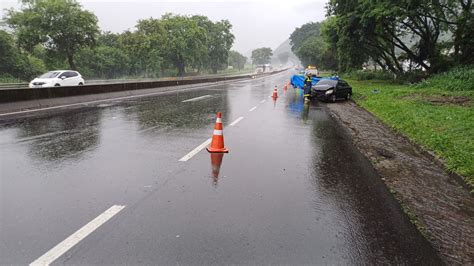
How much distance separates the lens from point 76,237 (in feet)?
11.4

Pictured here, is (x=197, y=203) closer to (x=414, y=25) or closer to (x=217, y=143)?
(x=217, y=143)

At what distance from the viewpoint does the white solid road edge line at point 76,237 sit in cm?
308

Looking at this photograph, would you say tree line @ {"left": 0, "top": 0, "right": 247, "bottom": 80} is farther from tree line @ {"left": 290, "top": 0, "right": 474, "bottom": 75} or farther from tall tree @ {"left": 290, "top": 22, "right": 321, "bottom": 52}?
tall tree @ {"left": 290, "top": 22, "right": 321, "bottom": 52}

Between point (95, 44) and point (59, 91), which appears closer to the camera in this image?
point (59, 91)

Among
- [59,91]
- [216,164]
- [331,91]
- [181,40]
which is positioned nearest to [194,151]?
[216,164]

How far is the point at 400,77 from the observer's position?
3453 centimetres

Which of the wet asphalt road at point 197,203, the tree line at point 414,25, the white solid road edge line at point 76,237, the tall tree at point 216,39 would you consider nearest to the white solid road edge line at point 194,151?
the wet asphalt road at point 197,203

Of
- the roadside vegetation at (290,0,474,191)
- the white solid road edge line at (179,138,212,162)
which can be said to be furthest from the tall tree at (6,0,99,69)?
the white solid road edge line at (179,138,212,162)

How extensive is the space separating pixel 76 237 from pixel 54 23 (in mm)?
50412

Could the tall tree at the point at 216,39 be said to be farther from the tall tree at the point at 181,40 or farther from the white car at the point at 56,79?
the white car at the point at 56,79

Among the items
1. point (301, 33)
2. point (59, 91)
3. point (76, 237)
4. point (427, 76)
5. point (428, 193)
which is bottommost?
point (428, 193)

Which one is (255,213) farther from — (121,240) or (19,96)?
(19,96)

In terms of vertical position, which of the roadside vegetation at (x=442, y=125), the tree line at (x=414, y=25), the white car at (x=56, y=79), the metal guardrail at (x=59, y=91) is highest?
the tree line at (x=414, y=25)

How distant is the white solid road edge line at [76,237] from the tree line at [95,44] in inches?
1917
